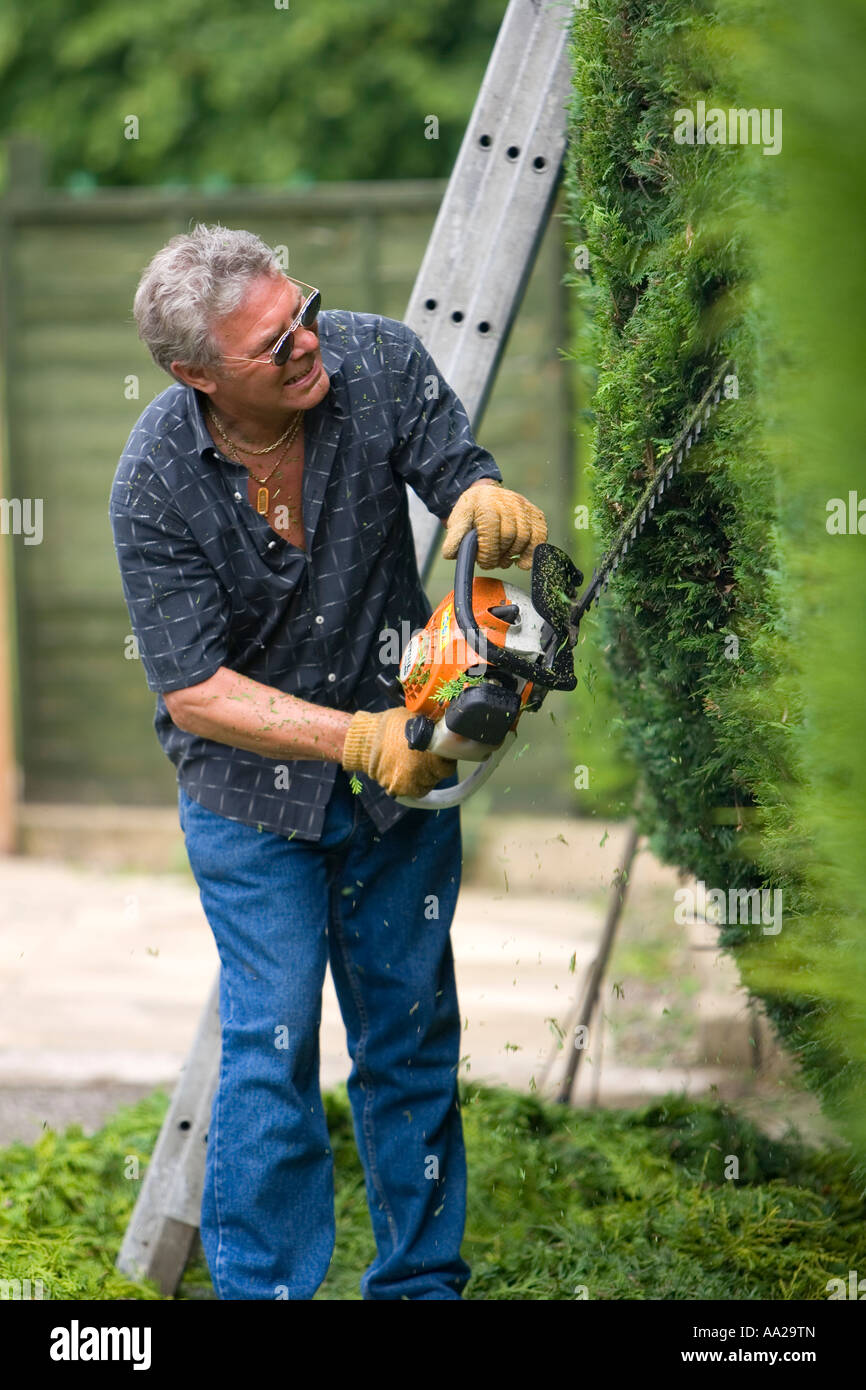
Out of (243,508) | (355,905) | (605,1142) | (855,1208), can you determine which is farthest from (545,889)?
(243,508)

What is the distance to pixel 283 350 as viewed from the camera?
2359mm

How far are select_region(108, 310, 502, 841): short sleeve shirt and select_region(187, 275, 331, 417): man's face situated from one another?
0.30ft

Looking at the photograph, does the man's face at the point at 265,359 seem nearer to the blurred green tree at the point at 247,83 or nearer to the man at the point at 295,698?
the man at the point at 295,698

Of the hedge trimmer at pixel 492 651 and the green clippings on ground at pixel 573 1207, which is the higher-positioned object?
the hedge trimmer at pixel 492 651

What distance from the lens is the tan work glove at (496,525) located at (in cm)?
235

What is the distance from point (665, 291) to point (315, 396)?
67 centimetres

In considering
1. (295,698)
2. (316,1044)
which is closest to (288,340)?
(295,698)

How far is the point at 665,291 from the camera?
6.60 ft

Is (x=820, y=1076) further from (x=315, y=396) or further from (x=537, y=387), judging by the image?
(x=537, y=387)

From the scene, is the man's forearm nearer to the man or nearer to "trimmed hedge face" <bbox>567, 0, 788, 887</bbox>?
the man

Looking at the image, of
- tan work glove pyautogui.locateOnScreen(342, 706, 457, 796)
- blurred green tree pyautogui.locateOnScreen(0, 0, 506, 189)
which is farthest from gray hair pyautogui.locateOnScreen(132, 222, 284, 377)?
blurred green tree pyautogui.locateOnScreen(0, 0, 506, 189)

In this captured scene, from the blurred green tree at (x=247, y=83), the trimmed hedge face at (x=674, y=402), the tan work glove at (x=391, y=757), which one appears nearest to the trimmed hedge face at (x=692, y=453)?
the trimmed hedge face at (x=674, y=402)

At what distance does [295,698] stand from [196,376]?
554mm

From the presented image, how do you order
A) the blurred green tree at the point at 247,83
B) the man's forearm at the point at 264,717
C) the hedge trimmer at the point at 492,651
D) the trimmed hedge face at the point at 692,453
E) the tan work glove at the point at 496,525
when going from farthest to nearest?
the blurred green tree at the point at 247,83 → the man's forearm at the point at 264,717 → the tan work glove at the point at 496,525 → the hedge trimmer at the point at 492,651 → the trimmed hedge face at the point at 692,453
